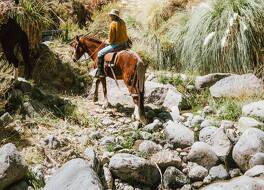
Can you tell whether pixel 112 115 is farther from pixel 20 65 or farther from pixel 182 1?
pixel 182 1

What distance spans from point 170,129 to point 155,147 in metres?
0.55

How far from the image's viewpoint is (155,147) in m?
8.07

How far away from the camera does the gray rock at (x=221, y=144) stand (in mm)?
7887

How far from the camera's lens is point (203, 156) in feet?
25.7

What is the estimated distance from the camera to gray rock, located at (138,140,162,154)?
7.96 metres

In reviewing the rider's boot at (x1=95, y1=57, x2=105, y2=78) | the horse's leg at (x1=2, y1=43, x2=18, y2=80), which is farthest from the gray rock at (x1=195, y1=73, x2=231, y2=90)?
the horse's leg at (x1=2, y1=43, x2=18, y2=80)

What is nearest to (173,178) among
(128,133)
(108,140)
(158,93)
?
(108,140)

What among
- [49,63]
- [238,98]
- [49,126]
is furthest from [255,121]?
[49,63]

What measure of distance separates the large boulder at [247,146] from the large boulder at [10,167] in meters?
3.03

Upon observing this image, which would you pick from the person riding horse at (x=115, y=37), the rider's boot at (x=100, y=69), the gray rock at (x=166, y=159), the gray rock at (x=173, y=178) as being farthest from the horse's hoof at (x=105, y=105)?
the gray rock at (x=173, y=178)

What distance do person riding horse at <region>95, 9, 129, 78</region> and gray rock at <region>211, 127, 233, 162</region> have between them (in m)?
2.41

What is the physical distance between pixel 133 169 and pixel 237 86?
3687 mm

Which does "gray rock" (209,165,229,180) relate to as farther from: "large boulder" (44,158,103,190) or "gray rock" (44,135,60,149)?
"gray rock" (44,135,60,149)

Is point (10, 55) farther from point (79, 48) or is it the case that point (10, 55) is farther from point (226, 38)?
point (226, 38)
